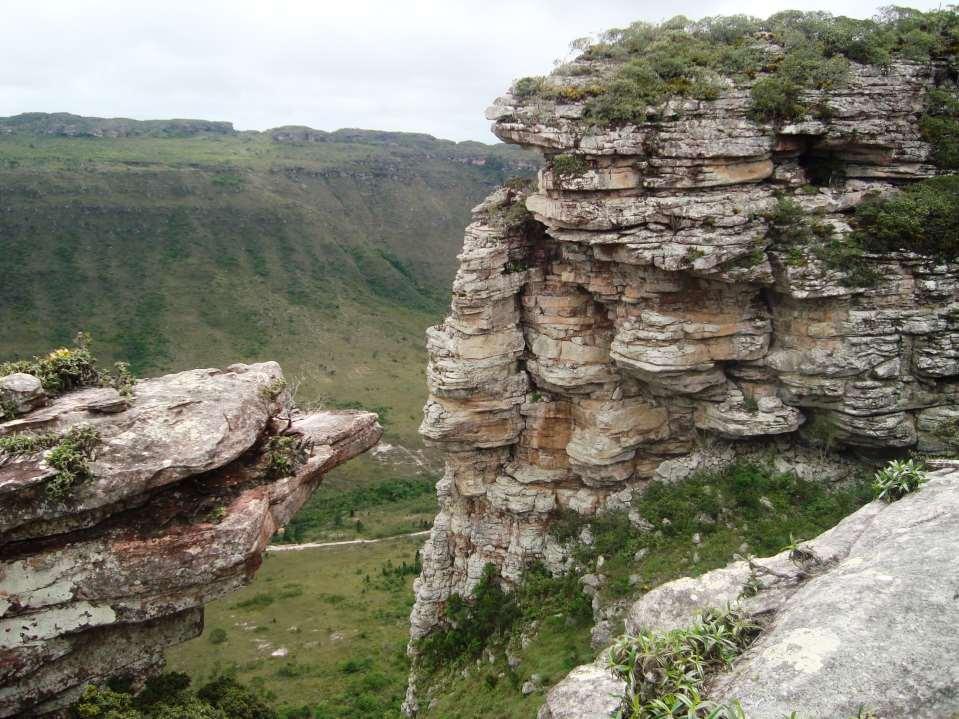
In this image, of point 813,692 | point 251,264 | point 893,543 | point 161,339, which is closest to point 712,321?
point 893,543

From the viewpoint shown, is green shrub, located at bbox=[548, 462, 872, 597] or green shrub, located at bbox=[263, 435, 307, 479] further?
green shrub, located at bbox=[548, 462, 872, 597]

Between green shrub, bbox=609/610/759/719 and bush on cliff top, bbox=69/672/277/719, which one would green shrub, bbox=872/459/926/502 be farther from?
bush on cliff top, bbox=69/672/277/719

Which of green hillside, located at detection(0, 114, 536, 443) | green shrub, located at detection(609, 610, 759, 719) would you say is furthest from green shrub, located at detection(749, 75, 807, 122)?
green hillside, located at detection(0, 114, 536, 443)

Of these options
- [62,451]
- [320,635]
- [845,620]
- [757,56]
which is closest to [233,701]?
[62,451]

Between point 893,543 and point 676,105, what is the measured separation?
58.8 feet

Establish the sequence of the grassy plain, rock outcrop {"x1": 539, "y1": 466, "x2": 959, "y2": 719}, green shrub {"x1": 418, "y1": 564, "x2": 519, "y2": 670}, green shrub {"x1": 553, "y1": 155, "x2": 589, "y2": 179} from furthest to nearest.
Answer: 1. the grassy plain
2. green shrub {"x1": 418, "y1": 564, "x2": 519, "y2": 670}
3. green shrub {"x1": 553, "y1": 155, "x2": 589, "y2": 179}
4. rock outcrop {"x1": 539, "y1": 466, "x2": 959, "y2": 719}

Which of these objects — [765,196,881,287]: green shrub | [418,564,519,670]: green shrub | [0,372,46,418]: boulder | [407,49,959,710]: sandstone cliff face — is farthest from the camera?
[418,564,519,670]: green shrub

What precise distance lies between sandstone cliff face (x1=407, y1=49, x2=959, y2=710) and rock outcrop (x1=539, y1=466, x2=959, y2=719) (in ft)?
38.1

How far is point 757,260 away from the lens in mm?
25016

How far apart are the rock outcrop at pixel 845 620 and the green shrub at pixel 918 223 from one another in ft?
42.1

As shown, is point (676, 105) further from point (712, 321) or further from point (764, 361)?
point (764, 361)

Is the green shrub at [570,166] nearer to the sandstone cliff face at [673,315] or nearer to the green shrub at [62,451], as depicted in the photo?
the sandstone cliff face at [673,315]

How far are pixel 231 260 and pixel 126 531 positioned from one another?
9547cm

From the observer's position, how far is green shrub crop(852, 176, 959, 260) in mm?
24203
